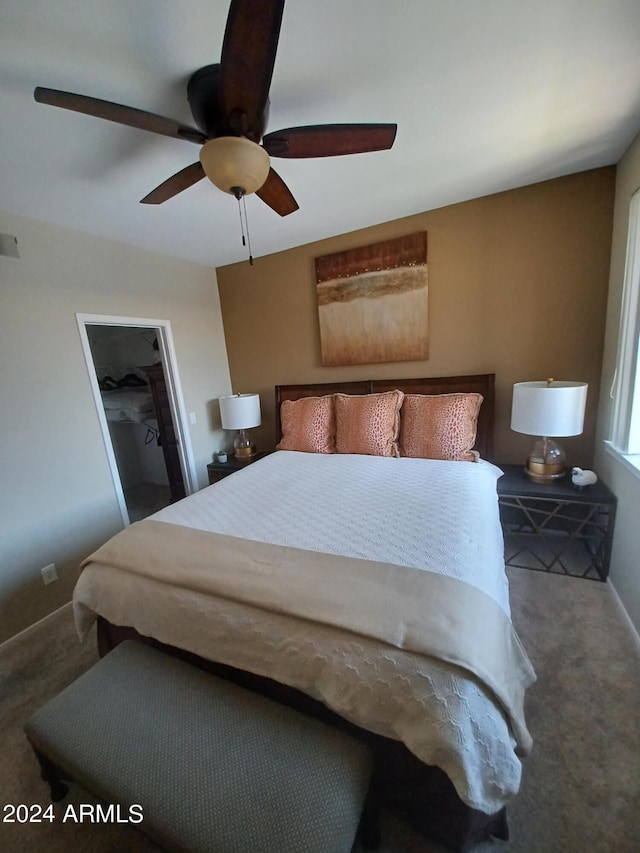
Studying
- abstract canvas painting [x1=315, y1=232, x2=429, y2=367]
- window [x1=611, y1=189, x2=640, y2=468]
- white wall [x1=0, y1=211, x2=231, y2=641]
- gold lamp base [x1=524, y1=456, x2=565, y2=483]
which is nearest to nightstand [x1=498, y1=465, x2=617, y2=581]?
gold lamp base [x1=524, y1=456, x2=565, y2=483]

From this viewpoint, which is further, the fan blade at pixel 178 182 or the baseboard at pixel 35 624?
the baseboard at pixel 35 624

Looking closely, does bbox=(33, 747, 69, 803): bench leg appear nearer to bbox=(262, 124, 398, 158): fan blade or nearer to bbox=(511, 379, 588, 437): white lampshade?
bbox=(262, 124, 398, 158): fan blade

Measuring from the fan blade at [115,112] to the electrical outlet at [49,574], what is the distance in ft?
8.02

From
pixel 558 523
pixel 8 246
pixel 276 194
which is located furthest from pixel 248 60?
pixel 558 523

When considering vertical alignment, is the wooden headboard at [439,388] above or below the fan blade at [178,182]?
below

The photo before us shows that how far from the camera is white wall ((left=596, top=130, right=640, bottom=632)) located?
165cm

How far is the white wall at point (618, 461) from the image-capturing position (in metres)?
1.65

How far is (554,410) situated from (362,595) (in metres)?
1.71

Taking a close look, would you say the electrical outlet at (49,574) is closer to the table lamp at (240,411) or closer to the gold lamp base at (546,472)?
the table lamp at (240,411)

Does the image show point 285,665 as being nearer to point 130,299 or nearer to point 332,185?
point 332,185

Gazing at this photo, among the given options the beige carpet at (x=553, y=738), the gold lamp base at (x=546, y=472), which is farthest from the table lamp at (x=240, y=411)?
the gold lamp base at (x=546, y=472)

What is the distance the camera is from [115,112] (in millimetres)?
1045

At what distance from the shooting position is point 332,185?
1.94 meters

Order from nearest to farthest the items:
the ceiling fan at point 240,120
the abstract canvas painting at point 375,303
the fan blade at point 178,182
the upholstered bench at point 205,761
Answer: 1. the upholstered bench at point 205,761
2. the ceiling fan at point 240,120
3. the fan blade at point 178,182
4. the abstract canvas painting at point 375,303
